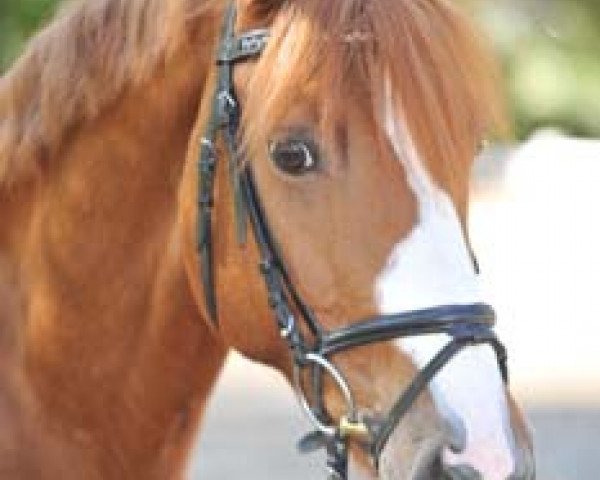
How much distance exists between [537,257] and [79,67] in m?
6.31

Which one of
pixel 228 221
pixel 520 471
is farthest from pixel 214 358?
pixel 520 471

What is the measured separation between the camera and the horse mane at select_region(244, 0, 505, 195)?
8.00ft

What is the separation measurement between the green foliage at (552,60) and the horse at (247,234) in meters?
7.70

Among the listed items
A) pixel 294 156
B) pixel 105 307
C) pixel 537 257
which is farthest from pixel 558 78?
pixel 294 156

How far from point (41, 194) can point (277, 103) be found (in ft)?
1.93

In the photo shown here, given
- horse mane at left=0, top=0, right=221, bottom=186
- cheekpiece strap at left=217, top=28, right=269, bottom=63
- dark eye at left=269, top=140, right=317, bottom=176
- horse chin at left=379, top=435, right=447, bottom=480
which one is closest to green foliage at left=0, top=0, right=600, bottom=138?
horse mane at left=0, top=0, right=221, bottom=186

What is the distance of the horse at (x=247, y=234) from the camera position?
2.34 metres

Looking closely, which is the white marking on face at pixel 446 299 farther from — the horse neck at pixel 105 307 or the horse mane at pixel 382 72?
the horse neck at pixel 105 307

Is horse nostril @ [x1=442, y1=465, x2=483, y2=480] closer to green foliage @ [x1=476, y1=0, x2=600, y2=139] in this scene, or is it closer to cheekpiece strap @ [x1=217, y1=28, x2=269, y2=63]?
cheekpiece strap @ [x1=217, y1=28, x2=269, y2=63]

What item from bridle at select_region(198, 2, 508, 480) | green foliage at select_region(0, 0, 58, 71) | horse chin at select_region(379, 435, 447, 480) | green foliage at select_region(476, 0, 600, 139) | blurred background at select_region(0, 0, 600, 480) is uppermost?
bridle at select_region(198, 2, 508, 480)

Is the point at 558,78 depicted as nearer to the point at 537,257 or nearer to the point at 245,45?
the point at 537,257

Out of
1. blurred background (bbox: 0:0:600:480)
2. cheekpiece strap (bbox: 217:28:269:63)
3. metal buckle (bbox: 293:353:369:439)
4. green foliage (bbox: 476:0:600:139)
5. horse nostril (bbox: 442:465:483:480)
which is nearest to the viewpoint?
horse nostril (bbox: 442:465:483:480)

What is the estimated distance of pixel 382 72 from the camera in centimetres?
244

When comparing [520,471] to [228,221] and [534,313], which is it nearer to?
Result: [228,221]
